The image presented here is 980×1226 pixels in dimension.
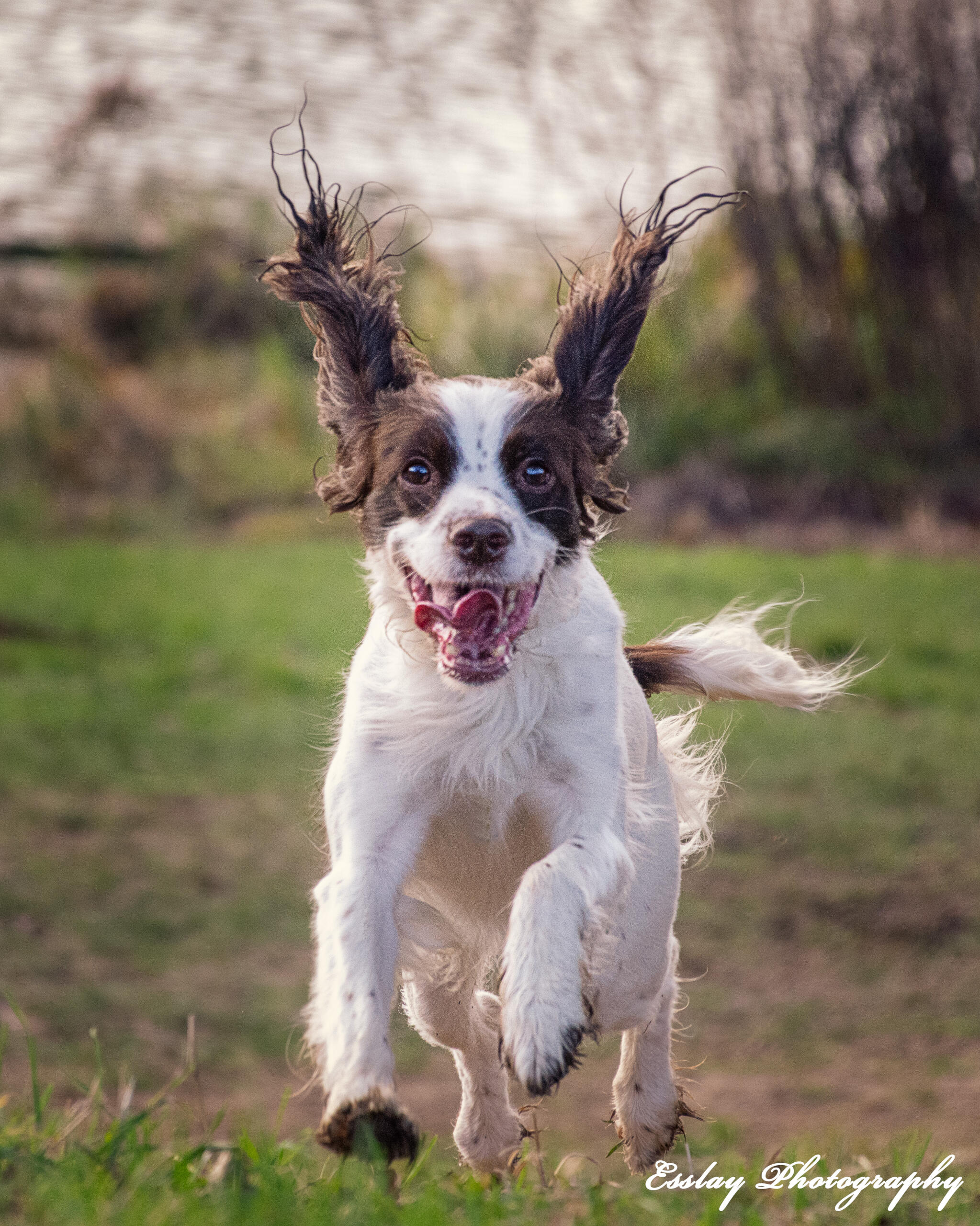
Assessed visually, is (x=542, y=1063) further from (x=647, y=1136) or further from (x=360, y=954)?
(x=647, y=1136)

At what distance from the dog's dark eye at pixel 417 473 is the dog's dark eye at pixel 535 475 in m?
0.17

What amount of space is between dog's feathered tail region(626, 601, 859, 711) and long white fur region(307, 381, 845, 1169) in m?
0.34

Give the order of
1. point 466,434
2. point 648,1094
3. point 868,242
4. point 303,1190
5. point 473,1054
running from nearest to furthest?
1. point 303,1190
2. point 466,434
3. point 473,1054
4. point 648,1094
5. point 868,242

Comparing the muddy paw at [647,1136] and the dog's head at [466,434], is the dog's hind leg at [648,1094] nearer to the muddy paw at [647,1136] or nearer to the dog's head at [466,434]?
the muddy paw at [647,1136]

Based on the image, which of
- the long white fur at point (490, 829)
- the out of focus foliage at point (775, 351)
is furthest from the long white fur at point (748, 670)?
the out of focus foliage at point (775, 351)

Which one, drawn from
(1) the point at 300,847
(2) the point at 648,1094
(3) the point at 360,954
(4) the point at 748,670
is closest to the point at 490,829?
(3) the point at 360,954

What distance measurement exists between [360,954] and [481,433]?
96 centimetres

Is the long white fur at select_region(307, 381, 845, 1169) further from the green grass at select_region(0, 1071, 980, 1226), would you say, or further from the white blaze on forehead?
the green grass at select_region(0, 1071, 980, 1226)

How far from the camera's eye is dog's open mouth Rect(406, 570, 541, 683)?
2553 millimetres

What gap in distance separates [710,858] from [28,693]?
4516 millimetres

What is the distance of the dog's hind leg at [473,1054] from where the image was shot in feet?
A: 10.4

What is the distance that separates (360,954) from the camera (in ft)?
8.23

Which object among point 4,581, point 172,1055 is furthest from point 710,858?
point 4,581

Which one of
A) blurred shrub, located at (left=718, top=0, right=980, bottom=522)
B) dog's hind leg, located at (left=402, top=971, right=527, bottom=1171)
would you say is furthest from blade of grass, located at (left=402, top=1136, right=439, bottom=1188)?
blurred shrub, located at (left=718, top=0, right=980, bottom=522)
